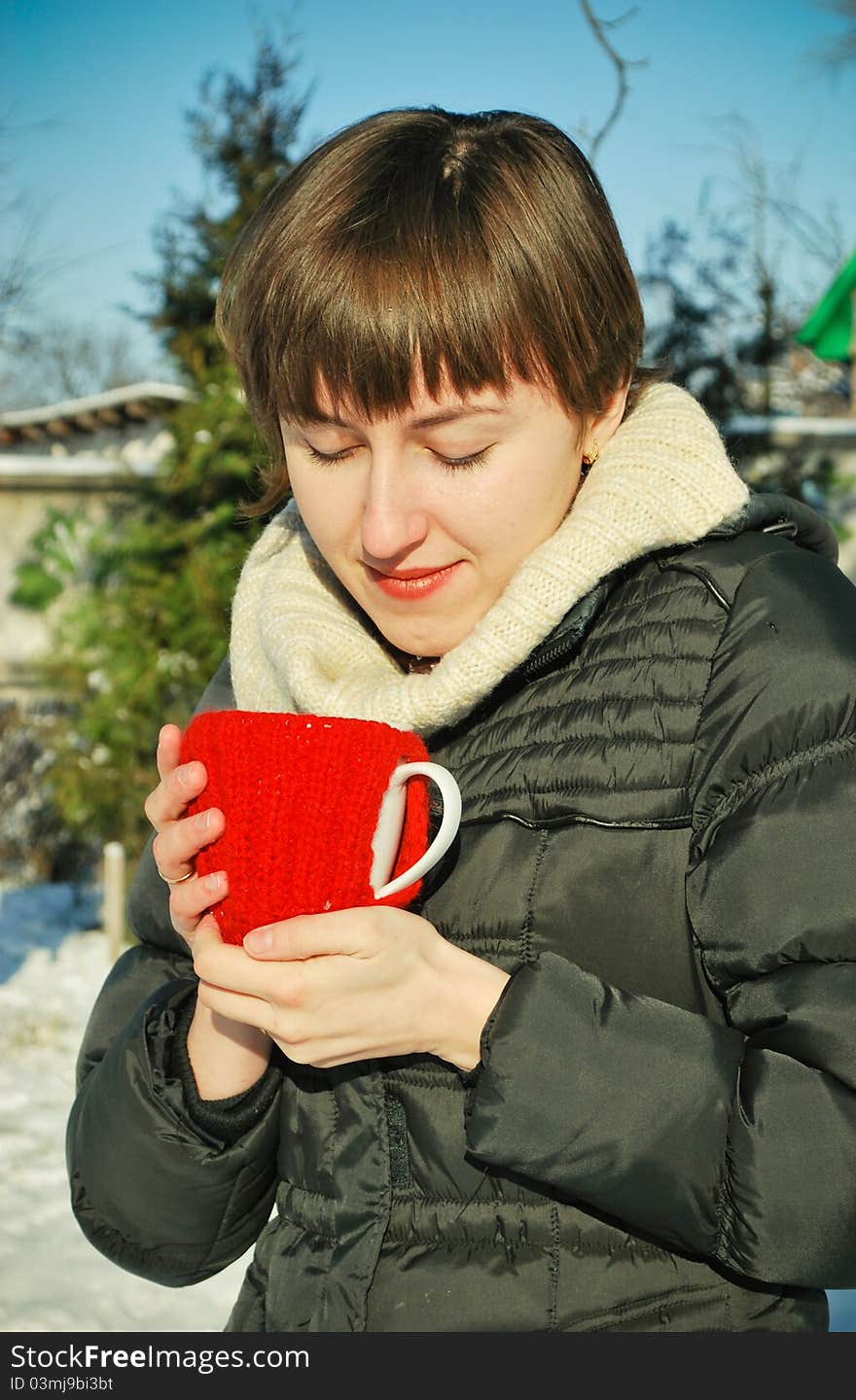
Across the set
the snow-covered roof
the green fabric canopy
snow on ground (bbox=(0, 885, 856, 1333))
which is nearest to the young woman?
snow on ground (bbox=(0, 885, 856, 1333))

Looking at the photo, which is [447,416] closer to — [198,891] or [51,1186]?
[198,891]

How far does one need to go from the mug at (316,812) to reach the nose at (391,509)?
253 millimetres

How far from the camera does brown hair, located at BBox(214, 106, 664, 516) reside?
1.29 meters

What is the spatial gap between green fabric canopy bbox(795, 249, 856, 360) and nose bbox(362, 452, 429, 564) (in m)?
9.74

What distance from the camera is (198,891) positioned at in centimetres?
119

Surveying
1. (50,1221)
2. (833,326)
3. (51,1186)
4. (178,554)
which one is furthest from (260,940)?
(833,326)

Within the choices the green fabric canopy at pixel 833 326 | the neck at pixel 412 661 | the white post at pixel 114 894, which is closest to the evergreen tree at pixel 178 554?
the white post at pixel 114 894

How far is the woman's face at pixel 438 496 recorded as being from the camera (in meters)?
1.32

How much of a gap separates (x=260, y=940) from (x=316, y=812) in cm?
14

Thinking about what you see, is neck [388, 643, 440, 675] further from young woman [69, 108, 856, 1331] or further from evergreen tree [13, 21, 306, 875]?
evergreen tree [13, 21, 306, 875]

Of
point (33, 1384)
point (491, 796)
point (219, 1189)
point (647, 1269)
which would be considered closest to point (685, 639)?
point (491, 796)

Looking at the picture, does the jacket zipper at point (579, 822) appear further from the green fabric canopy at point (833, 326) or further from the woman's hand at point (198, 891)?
the green fabric canopy at point (833, 326)

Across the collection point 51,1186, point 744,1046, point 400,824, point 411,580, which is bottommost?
point 51,1186

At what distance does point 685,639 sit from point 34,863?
7376 millimetres
